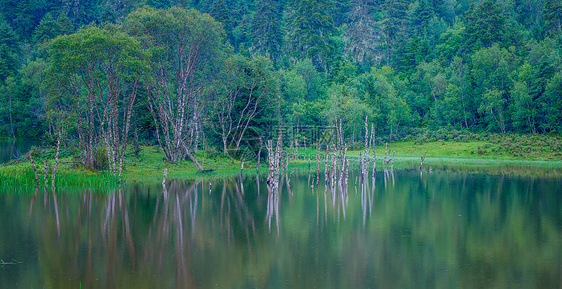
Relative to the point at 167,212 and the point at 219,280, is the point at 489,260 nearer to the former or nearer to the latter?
the point at 219,280

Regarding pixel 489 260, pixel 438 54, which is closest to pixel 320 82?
pixel 438 54

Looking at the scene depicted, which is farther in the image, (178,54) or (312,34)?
(312,34)

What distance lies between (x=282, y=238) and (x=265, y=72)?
42213mm

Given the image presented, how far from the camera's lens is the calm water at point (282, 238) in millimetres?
18250

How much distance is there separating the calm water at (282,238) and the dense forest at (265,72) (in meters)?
13.0

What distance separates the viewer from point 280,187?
43.8 m

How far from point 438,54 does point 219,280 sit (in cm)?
11487

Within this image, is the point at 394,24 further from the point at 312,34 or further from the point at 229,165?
the point at 229,165

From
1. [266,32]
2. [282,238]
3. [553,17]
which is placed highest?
[266,32]

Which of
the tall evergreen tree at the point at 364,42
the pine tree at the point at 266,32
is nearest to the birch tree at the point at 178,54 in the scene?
the pine tree at the point at 266,32

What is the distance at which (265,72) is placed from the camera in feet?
211

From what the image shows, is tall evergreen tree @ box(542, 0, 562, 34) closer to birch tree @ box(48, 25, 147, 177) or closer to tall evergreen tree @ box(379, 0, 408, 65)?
tall evergreen tree @ box(379, 0, 408, 65)

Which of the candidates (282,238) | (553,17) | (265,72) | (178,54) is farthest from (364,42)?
(282,238)

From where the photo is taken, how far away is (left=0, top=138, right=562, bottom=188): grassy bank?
4225cm
